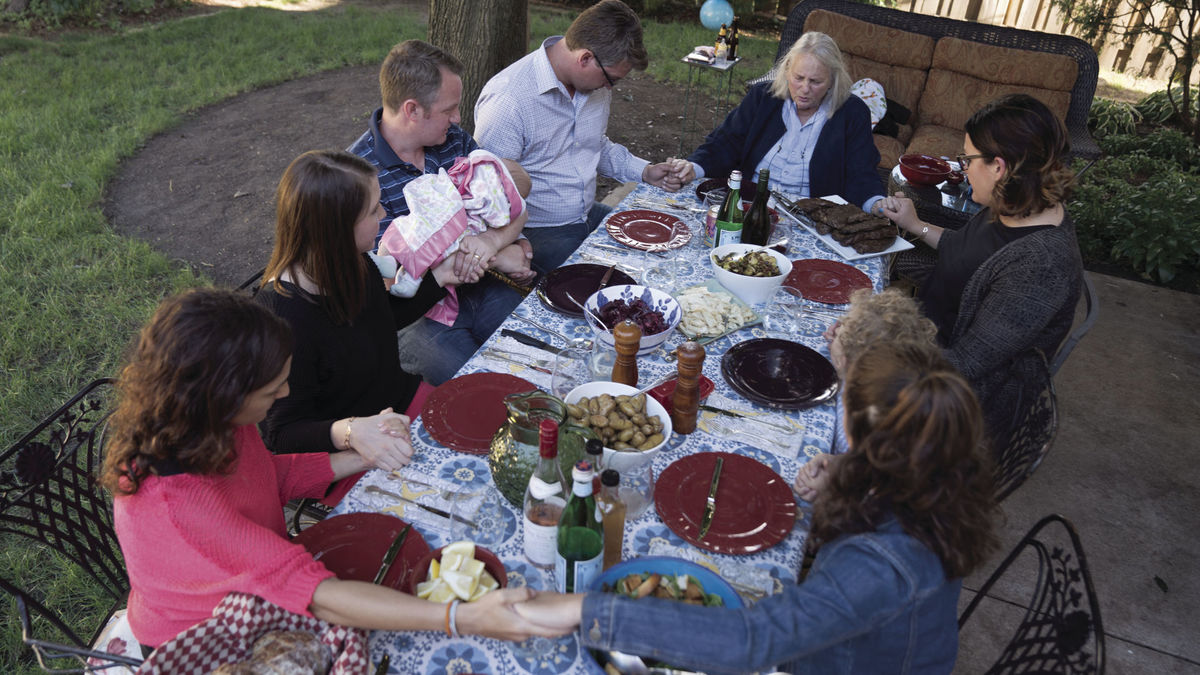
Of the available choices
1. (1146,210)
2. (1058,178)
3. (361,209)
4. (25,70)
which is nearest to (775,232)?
Answer: (1058,178)

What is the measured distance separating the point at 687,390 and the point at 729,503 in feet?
1.20

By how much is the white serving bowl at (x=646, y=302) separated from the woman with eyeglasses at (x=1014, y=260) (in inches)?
41.2

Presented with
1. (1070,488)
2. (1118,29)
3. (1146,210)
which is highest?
(1118,29)

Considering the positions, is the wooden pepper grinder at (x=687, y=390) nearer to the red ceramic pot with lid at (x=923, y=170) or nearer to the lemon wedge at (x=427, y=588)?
the lemon wedge at (x=427, y=588)

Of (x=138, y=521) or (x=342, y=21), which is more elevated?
(x=138, y=521)

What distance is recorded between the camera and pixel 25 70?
313 inches

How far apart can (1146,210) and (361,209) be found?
6.28m

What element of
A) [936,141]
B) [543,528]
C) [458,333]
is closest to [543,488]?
[543,528]

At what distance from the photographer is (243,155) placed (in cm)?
689

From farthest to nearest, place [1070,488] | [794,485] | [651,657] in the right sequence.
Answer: [1070,488], [794,485], [651,657]

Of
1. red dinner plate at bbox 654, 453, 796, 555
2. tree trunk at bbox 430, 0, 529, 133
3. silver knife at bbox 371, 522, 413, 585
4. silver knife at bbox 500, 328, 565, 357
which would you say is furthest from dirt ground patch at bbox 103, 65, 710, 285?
red dinner plate at bbox 654, 453, 796, 555

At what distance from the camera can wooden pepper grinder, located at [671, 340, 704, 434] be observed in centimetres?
206

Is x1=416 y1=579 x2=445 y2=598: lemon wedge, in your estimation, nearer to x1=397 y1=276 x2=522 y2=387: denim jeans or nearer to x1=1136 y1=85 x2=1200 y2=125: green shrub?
x1=397 y1=276 x2=522 y2=387: denim jeans

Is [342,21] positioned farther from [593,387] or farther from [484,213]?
[593,387]
